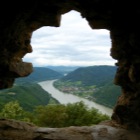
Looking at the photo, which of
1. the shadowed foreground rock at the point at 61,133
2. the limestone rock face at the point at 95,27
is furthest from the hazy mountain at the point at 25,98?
the limestone rock face at the point at 95,27

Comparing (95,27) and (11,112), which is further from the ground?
(95,27)

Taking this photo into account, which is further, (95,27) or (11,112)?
(11,112)

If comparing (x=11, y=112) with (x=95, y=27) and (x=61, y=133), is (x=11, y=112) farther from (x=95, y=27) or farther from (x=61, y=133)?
(x=95, y=27)

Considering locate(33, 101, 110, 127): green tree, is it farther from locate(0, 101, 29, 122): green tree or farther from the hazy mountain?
the hazy mountain

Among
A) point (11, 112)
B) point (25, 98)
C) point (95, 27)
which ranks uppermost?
point (95, 27)

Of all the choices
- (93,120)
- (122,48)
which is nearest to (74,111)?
(93,120)

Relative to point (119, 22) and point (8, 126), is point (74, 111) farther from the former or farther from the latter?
point (119, 22)

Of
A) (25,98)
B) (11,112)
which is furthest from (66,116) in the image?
(25,98)
